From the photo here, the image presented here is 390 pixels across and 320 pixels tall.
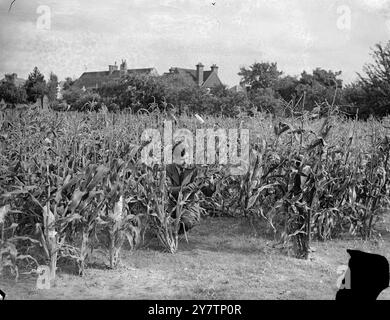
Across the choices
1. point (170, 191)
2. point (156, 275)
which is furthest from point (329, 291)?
point (170, 191)

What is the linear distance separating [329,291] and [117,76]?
1097 centimetres

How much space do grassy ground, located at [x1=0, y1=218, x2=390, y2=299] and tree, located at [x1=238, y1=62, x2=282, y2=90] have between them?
1330cm

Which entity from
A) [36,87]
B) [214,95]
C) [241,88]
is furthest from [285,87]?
[36,87]

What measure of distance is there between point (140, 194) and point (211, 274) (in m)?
0.89

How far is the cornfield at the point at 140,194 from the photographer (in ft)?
11.0

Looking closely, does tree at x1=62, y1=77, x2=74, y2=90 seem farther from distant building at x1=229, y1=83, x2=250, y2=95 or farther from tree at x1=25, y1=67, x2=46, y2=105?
distant building at x1=229, y1=83, x2=250, y2=95

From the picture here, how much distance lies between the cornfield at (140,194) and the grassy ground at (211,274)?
0.39ft

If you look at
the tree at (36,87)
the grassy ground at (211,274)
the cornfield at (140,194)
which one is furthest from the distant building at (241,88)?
the grassy ground at (211,274)

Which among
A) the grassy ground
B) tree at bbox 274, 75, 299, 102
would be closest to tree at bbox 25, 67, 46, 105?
the grassy ground

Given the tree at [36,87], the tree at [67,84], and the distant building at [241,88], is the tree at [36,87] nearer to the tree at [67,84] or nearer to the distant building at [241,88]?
the tree at [67,84]

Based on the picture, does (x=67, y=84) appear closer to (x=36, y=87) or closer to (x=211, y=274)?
(x=36, y=87)

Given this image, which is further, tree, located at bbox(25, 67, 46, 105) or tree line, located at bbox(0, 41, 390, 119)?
tree line, located at bbox(0, 41, 390, 119)

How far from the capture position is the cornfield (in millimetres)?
3342

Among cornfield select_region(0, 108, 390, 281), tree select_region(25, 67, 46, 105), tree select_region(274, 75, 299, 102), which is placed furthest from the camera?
tree select_region(274, 75, 299, 102)
